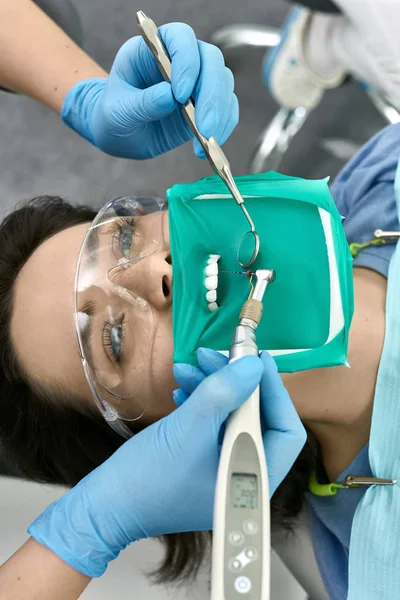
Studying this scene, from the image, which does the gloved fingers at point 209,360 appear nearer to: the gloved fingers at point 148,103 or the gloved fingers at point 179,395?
the gloved fingers at point 179,395

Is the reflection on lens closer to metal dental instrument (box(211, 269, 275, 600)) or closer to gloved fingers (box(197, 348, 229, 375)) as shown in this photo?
gloved fingers (box(197, 348, 229, 375))

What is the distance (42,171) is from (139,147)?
852 millimetres

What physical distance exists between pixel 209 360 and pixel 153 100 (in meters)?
0.44

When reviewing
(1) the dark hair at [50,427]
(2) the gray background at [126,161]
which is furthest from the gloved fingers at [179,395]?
(2) the gray background at [126,161]

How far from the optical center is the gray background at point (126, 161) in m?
1.84

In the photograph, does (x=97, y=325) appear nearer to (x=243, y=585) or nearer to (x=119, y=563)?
(x=243, y=585)

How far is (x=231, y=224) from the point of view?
3.10 ft

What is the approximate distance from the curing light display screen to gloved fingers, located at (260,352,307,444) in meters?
0.16

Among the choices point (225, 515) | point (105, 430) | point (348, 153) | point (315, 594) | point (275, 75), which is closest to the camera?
point (225, 515)

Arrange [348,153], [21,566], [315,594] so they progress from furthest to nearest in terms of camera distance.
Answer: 1. [348,153]
2. [315,594]
3. [21,566]

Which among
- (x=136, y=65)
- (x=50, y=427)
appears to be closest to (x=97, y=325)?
(x=50, y=427)

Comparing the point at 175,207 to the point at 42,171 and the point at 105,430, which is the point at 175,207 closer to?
the point at 105,430

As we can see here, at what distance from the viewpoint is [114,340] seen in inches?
37.3

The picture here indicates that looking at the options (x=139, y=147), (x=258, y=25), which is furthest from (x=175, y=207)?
(x=258, y=25)
